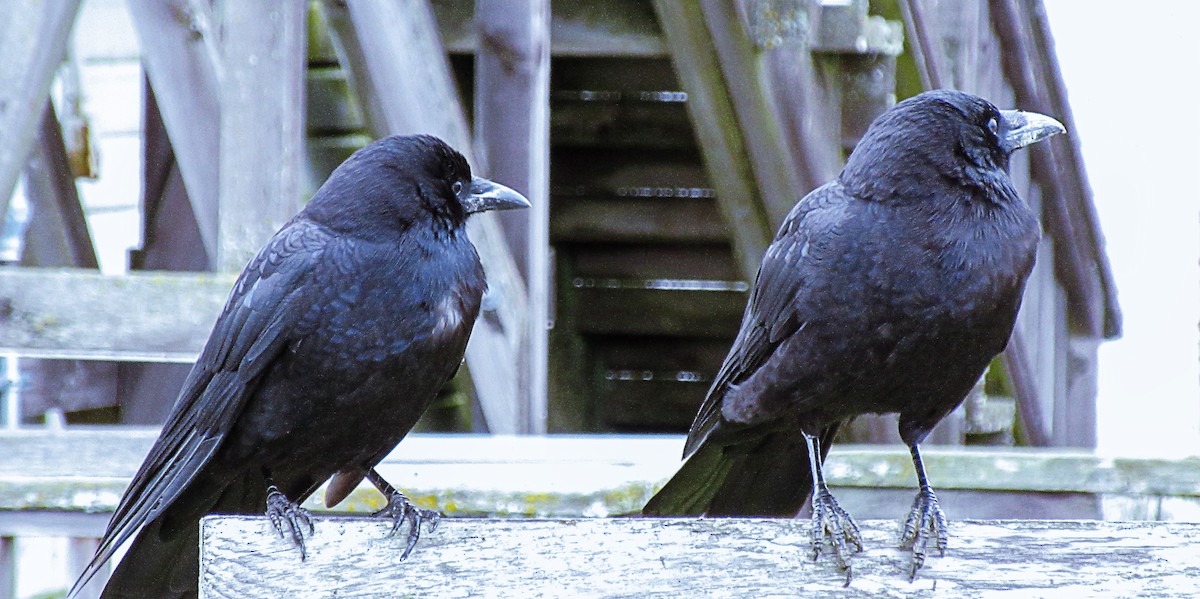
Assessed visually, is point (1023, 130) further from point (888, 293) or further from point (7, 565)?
point (7, 565)

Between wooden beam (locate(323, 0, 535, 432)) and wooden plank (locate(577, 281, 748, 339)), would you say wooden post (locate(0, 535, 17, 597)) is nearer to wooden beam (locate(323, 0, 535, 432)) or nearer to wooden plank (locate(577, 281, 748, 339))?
wooden beam (locate(323, 0, 535, 432))

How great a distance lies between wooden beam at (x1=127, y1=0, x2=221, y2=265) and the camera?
10.1ft

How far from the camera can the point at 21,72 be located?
9.36 feet

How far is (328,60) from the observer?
468 cm

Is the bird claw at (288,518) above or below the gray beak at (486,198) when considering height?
below

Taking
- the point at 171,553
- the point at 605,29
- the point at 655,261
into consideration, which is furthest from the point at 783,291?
the point at 655,261

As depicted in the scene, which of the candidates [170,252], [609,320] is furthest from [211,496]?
[609,320]

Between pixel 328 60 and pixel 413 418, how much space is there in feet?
8.68

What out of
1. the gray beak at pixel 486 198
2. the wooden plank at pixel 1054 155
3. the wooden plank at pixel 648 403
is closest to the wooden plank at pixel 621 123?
the wooden plank at pixel 1054 155

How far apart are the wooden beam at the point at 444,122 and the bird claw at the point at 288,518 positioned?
3.44 feet

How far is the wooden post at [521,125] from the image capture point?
3465 mm

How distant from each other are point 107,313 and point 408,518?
1.10 m

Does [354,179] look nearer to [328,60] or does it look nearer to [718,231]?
[328,60]

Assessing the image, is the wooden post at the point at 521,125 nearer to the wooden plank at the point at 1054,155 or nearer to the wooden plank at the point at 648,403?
the wooden plank at the point at 1054,155
